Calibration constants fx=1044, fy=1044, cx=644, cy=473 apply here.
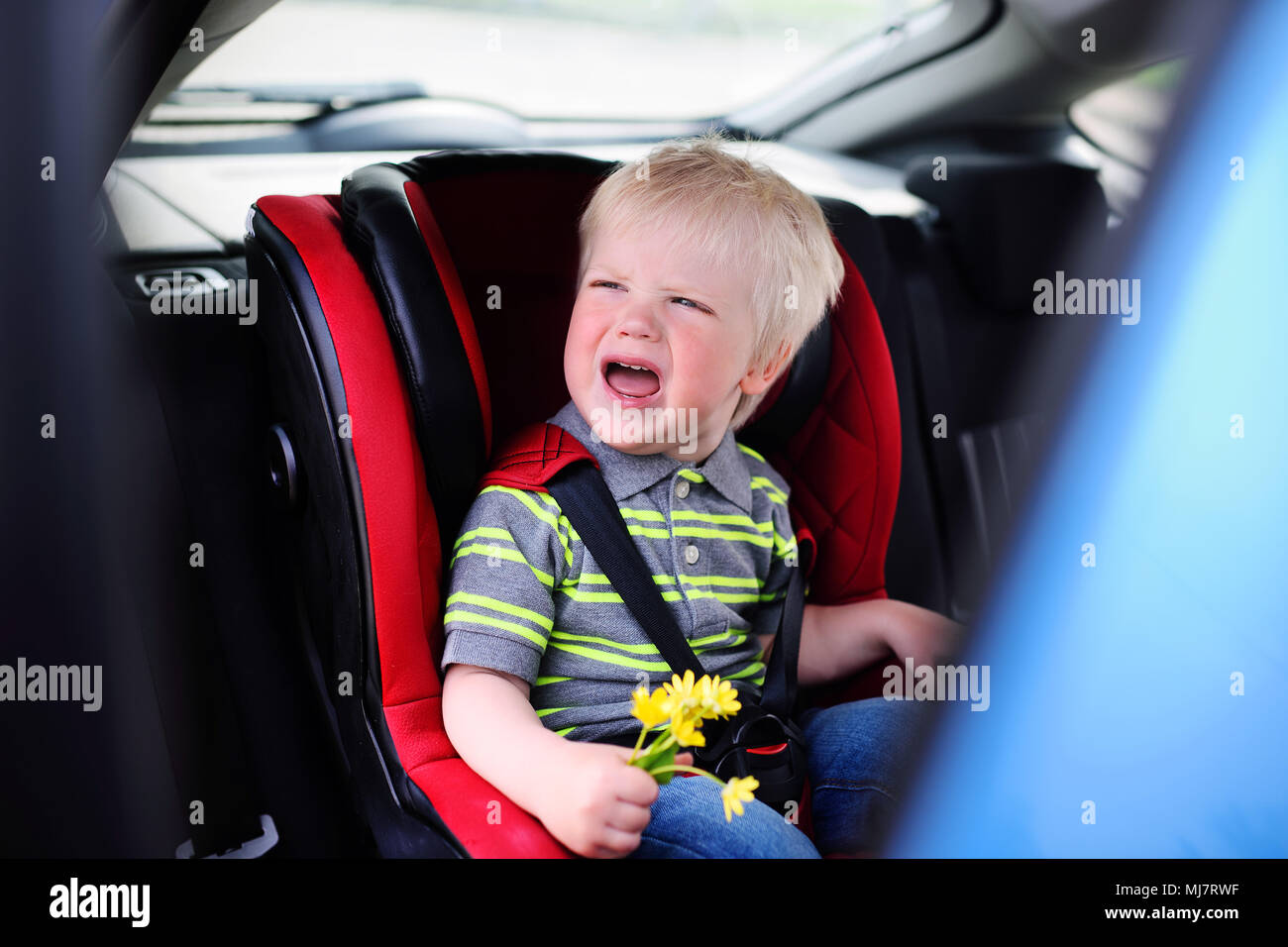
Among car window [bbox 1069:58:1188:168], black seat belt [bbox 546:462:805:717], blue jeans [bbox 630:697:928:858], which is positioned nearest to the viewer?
blue jeans [bbox 630:697:928:858]

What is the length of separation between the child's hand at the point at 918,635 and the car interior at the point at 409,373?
6 centimetres

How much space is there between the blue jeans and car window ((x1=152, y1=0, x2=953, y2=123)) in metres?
1.17

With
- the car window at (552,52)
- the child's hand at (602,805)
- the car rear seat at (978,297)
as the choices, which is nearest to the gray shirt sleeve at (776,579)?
the child's hand at (602,805)

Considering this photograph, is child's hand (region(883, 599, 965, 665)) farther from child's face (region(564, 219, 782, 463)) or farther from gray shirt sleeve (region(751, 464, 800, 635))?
child's face (region(564, 219, 782, 463))

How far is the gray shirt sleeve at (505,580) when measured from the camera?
3.12 ft

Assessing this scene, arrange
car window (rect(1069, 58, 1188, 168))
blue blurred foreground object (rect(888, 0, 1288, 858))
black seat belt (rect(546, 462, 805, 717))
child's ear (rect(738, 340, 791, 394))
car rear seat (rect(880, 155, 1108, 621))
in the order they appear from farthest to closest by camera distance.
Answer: car rear seat (rect(880, 155, 1108, 621)) → car window (rect(1069, 58, 1188, 168)) → child's ear (rect(738, 340, 791, 394)) → black seat belt (rect(546, 462, 805, 717)) → blue blurred foreground object (rect(888, 0, 1288, 858))

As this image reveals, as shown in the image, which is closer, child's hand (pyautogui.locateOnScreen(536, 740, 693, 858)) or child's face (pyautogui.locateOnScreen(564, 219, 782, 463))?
child's hand (pyautogui.locateOnScreen(536, 740, 693, 858))

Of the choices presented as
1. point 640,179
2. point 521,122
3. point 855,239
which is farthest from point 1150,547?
point 521,122

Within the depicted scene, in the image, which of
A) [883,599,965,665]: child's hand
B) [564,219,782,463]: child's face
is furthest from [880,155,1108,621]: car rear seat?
[564,219,782,463]: child's face

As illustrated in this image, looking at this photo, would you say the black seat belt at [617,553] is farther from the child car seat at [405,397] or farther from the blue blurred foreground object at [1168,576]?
the blue blurred foreground object at [1168,576]

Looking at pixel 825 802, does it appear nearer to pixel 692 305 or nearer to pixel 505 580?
pixel 505 580

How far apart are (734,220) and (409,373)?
1.18ft

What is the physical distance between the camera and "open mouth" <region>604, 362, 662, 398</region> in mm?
1039
